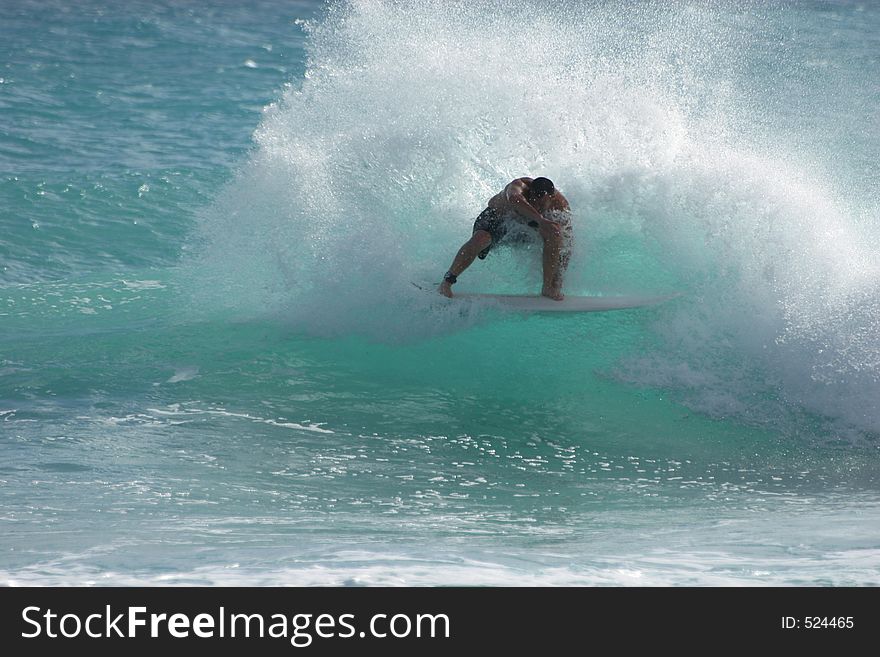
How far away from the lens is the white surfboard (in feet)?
26.6

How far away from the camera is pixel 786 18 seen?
22.1 meters

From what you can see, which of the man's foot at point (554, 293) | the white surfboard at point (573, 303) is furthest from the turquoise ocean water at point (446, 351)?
the man's foot at point (554, 293)

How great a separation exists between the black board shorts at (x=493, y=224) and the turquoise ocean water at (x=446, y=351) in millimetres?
413

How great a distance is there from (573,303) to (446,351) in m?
1.09

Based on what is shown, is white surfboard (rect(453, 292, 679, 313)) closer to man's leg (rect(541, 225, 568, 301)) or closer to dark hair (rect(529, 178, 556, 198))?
man's leg (rect(541, 225, 568, 301))

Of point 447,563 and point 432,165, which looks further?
point 432,165

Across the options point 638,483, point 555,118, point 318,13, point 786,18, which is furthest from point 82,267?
point 786,18

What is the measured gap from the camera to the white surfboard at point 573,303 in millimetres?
8102

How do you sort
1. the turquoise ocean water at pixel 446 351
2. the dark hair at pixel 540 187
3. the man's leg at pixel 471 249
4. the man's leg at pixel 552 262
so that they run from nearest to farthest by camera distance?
the turquoise ocean water at pixel 446 351
the dark hair at pixel 540 187
the man's leg at pixel 552 262
the man's leg at pixel 471 249

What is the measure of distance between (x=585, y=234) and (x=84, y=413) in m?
4.34

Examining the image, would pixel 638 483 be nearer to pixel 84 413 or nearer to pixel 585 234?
pixel 585 234

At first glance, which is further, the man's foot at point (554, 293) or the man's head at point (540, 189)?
the man's foot at point (554, 293)

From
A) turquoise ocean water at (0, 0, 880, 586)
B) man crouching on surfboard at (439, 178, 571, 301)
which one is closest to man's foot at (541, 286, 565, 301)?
man crouching on surfboard at (439, 178, 571, 301)

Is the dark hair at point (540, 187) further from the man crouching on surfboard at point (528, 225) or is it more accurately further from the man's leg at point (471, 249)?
the man's leg at point (471, 249)
